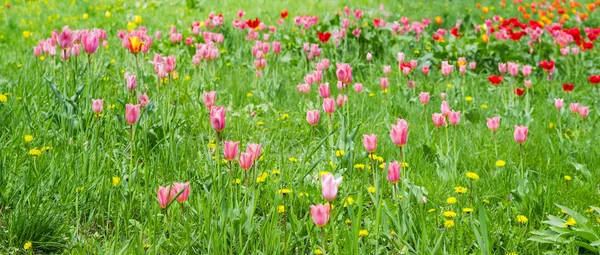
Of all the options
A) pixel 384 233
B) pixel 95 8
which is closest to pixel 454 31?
A: pixel 384 233

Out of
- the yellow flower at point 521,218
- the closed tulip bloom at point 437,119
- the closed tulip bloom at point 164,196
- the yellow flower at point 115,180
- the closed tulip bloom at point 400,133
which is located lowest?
the yellow flower at point 521,218

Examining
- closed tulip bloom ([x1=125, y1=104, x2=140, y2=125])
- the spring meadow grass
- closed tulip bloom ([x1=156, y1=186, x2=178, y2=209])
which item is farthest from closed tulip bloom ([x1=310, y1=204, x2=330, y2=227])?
closed tulip bloom ([x1=125, y1=104, x2=140, y2=125])

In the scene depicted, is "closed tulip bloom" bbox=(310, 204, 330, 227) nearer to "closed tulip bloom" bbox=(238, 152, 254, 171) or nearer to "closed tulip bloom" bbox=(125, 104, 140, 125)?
"closed tulip bloom" bbox=(238, 152, 254, 171)

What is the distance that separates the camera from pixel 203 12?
30.1ft

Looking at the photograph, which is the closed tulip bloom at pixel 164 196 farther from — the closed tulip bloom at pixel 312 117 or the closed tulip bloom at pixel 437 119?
the closed tulip bloom at pixel 437 119

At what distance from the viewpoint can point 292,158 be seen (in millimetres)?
2740

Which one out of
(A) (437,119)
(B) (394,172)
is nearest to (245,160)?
(B) (394,172)

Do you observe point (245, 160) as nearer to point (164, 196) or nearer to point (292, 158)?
point (164, 196)

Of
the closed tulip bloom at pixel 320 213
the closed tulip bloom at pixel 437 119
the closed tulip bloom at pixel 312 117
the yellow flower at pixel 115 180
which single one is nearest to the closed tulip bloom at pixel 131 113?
the yellow flower at pixel 115 180

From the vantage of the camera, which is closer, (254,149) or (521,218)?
(254,149)

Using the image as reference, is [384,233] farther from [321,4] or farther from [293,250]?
[321,4]

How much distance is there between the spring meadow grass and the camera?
199 centimetres

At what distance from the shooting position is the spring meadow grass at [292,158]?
199 cm

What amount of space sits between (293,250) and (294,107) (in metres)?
2.04
